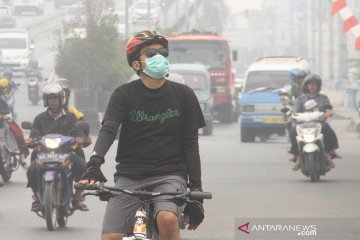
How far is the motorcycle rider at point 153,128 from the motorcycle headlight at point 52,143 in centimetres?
596

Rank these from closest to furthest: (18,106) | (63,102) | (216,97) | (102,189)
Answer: (102,189)
(63,102)
(216,97)
(18,106)

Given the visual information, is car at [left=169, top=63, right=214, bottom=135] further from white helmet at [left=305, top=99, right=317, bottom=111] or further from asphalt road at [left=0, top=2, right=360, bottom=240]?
white helmet at [left=305, top=99, right=317, bottom=111]

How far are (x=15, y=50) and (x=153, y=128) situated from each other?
2378 inches

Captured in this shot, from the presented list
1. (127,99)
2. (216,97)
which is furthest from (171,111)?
(216,97)

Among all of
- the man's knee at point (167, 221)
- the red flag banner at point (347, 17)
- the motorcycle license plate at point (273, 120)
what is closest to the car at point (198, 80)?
the motorcycle license plate at point (273, 120)

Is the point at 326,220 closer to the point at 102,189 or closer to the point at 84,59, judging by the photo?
the point at 102,189

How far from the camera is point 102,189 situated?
24.1 ft

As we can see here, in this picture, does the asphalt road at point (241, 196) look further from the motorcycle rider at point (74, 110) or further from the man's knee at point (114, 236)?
the man's knee at point (114, 236)

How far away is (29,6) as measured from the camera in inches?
3957

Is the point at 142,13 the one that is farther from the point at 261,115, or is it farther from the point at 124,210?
the point at 124,210

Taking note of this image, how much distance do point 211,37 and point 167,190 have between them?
37.6 metres

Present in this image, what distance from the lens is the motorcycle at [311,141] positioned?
19.0 meters

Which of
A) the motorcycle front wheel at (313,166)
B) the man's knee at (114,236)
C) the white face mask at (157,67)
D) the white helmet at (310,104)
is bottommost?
the motorcycle front wheel at (313,166)

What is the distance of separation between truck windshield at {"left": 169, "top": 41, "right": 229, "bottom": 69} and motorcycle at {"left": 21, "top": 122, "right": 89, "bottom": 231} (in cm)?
2993
